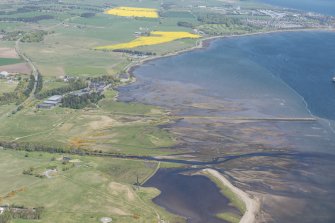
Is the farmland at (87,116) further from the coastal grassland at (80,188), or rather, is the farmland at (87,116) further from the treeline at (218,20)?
the treeline at (218,20)

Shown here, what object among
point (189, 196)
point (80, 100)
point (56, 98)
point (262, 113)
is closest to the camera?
point (189, 196)

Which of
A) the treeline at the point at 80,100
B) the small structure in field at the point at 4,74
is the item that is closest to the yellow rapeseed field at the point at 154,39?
the small structure in field at the point at 4,74

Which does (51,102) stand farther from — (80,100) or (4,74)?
(4,74)

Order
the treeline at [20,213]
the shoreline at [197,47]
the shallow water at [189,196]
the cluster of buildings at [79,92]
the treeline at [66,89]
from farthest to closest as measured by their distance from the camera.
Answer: the shoreline at [197,47] < the treeline at [66,89] < the cluster of buildings at [79,92] < the shallow water at [189,196] < the treeline at [20,213]

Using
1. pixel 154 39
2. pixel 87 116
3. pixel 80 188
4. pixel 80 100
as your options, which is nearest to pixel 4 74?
pixel 80 100

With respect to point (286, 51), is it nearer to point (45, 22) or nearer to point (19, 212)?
point (45, 22)

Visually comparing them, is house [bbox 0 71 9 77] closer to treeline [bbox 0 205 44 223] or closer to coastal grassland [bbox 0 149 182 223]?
coastal grassland [bbox 0 149 182 223]
